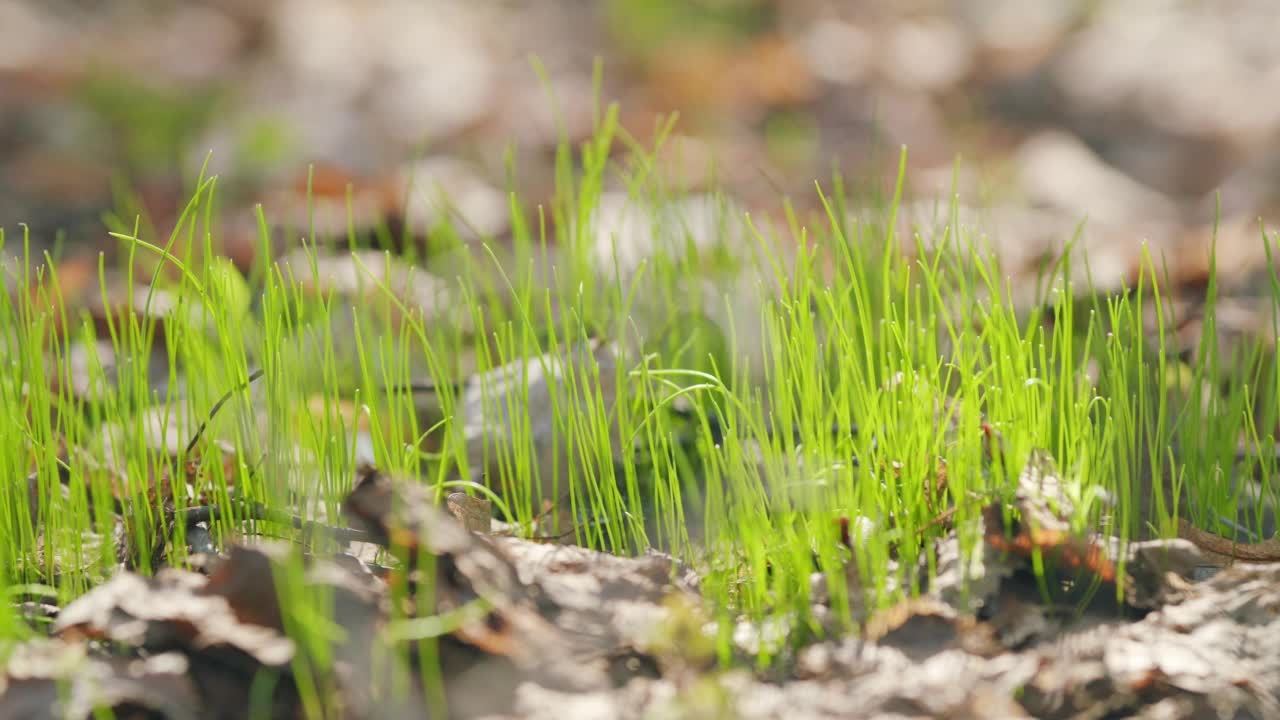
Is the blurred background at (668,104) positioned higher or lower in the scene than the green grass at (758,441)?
higher

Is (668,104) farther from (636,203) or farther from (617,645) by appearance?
(617,645)

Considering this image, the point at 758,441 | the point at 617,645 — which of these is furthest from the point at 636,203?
the point at 617,645

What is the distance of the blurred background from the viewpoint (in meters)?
3.16

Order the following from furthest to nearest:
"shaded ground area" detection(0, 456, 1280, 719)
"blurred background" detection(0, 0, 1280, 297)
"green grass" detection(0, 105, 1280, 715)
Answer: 1. "blurred background" detection(0, 0, 1280, 297)
2. "green grass" detection(0, 105, 1280, 715)
3. "shaded ground area" detection(0, 456, 1280, 719)

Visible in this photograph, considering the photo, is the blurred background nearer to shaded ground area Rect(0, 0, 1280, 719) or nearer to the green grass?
shaded ground area Rect(0, 0, 1280, 719)

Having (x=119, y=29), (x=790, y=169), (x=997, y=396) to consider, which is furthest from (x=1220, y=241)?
(x=119, y=29)

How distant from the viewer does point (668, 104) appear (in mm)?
4238

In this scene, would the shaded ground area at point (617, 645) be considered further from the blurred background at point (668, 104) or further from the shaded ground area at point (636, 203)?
the blurred background at point (668, 104)

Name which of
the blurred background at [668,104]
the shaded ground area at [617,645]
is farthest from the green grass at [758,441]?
the blurred background at [668,104]

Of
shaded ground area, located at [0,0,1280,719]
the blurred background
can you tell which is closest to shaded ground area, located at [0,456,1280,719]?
shaded ground area, located at [0,0,1280,719]

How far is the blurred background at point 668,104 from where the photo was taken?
3.16 meters

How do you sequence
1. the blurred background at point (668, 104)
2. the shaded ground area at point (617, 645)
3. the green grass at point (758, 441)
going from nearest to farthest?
1. the shaded ground area at point (617, 645)
2. the green grass at point (758, 441)
3. the blurred background at point (668, 104)

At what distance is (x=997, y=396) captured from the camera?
1.00 m

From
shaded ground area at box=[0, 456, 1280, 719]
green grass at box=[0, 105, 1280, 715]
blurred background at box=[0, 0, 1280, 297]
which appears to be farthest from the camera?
blurred background at box=[0, 0, 1280, 297]
